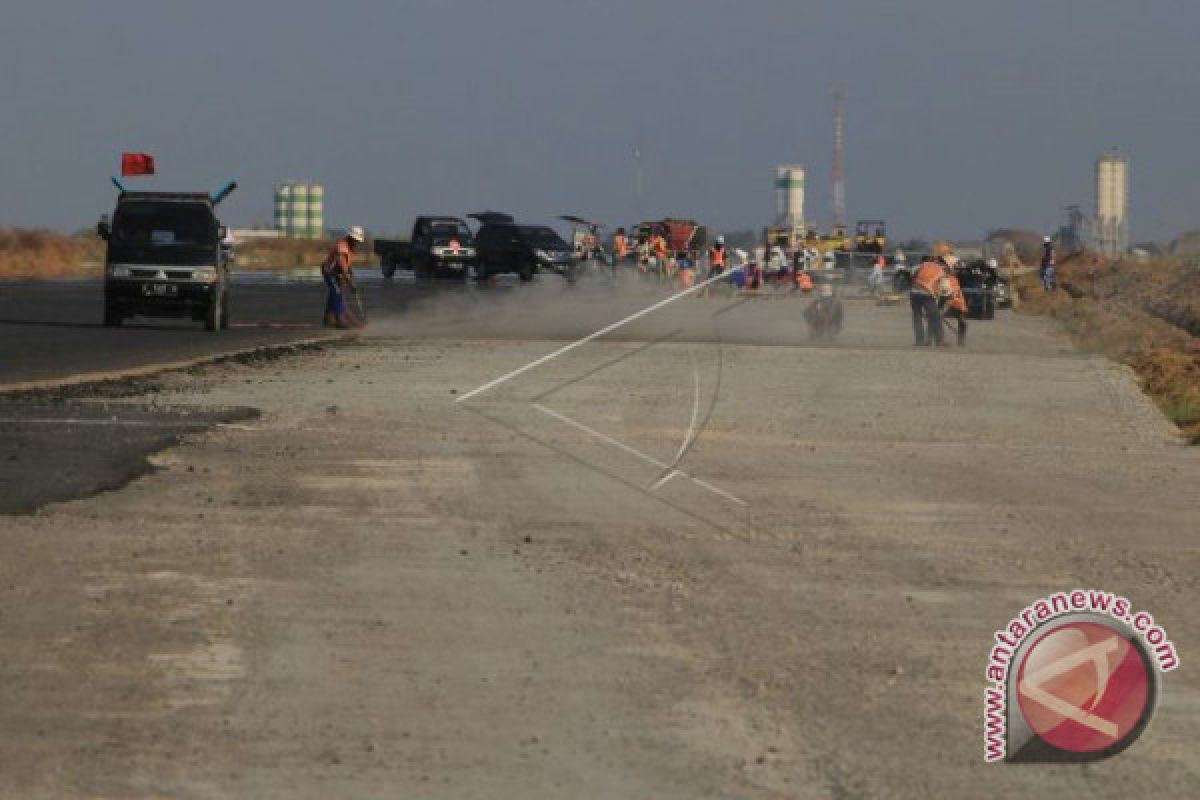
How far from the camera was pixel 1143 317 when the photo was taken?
5656cm

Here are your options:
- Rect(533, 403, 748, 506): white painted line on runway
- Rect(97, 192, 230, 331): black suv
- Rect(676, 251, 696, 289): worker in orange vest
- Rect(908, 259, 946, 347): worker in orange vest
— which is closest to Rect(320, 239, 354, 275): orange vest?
Rect(97, 192, 230, 331): black suv

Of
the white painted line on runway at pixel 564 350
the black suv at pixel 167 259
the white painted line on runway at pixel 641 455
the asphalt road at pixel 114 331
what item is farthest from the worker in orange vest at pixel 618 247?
the white painted line on runway at pixel 641 455

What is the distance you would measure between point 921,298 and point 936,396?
1154cm

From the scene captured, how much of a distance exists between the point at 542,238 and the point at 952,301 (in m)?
37.1

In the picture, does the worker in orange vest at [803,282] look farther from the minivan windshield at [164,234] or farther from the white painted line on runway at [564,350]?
the minivan windshield at [164,234]

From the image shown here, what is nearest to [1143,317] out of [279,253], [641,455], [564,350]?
[564,350]

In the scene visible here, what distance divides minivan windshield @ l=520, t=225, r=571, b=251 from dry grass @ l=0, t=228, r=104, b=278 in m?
23.7

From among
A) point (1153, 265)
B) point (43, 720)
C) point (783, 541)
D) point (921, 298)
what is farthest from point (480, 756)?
point (1153, 265)

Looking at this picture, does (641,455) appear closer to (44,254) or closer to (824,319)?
(824,319)

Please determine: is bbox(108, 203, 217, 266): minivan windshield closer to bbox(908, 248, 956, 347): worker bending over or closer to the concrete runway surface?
bbox(908, 248, 956, 347): worker bending over

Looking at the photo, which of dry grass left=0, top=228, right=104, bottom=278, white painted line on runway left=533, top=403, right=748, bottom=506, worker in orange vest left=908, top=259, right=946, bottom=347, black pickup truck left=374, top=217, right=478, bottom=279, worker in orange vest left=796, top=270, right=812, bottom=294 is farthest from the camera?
dry grass left=0, top=228, right=104, bottom=278

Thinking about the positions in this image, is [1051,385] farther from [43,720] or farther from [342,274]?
[43,720]

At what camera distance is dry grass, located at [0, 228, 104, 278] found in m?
95.5

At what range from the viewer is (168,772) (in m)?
7.52
